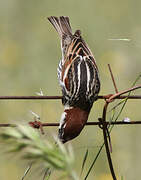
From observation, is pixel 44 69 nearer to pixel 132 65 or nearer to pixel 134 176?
pixel 132 65

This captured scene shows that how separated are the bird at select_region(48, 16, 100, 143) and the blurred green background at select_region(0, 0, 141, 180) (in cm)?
166

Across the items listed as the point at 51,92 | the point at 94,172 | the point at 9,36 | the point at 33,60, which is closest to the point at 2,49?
the point at 9,36

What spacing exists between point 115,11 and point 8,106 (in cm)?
270

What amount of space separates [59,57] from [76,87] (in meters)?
3.33

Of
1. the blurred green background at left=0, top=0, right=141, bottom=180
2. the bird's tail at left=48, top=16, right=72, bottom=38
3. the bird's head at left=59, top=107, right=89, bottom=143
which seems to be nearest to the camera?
the bird's head at left=59, top=107, right=89, bottom=143

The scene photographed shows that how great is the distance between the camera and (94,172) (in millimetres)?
6809

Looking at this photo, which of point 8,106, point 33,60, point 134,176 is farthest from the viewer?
point 33,60

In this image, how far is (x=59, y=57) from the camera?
27.1 feet

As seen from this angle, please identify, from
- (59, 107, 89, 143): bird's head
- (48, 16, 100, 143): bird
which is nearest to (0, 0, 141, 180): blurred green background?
(48, 16, 100, 143): bird

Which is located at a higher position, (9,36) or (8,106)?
(9,36)

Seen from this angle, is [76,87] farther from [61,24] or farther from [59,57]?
[59,57]

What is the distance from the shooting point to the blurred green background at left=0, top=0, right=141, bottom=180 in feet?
23.2

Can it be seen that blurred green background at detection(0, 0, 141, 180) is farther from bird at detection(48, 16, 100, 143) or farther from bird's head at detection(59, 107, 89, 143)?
bird's head at detection(59, 107, 89, 143)

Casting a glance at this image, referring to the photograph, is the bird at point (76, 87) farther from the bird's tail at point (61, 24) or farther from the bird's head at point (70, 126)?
the bird's tail at point (61, 24)
